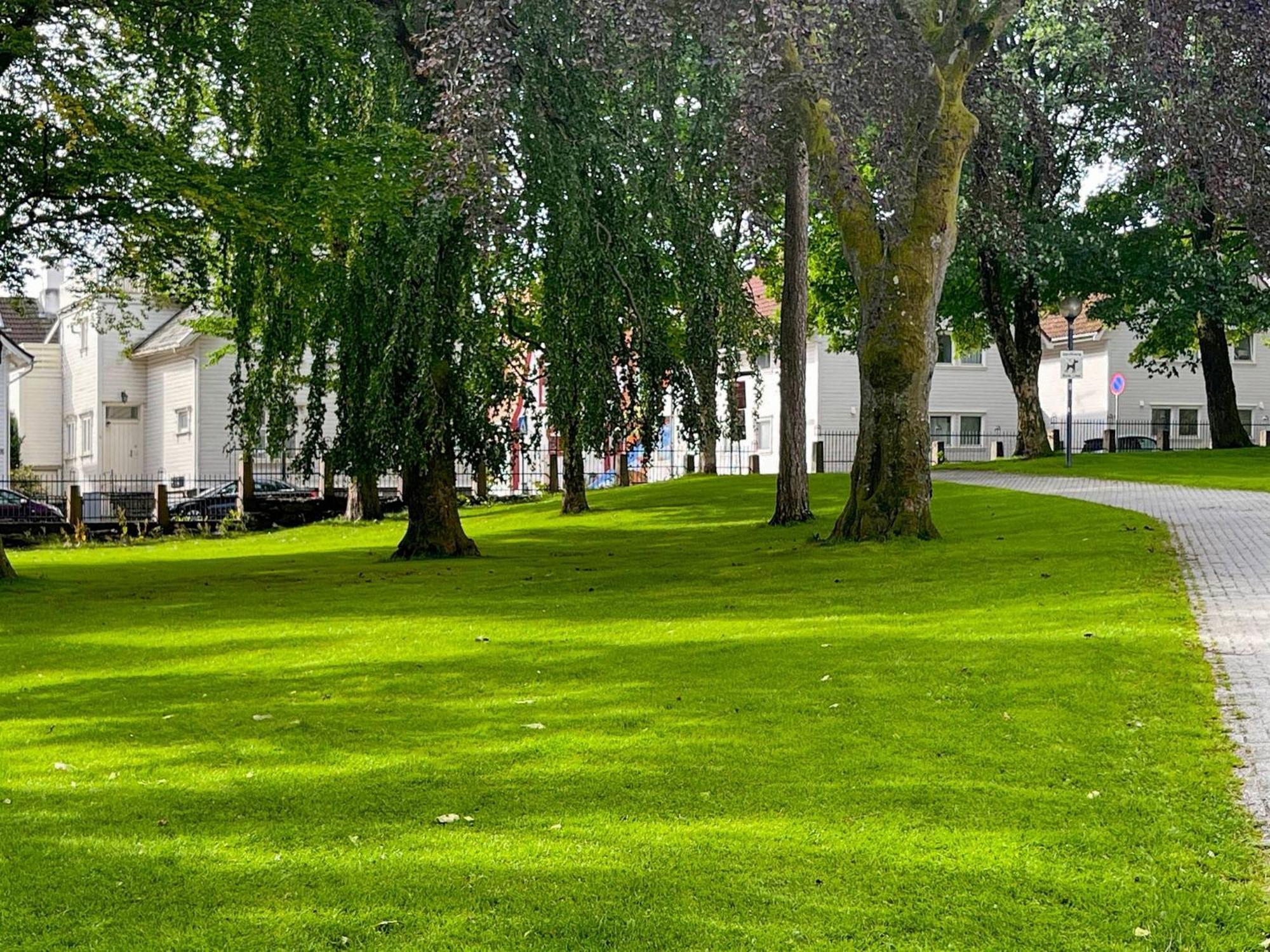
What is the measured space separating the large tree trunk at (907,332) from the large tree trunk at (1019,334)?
64.5 feet

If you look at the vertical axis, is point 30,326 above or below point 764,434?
above

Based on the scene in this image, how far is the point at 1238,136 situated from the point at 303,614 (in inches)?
499

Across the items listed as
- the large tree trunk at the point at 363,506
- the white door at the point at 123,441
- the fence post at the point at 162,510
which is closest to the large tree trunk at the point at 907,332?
the large tree trunk at the point at 363,506

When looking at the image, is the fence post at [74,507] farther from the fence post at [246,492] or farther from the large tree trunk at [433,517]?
the large tree trunk at [433,517]

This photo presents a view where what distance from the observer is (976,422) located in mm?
53406

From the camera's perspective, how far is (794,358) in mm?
24781

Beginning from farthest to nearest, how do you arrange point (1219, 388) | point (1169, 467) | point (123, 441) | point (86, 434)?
point (86, 434) < point (123, 441) < point (1219, 388) < point (1169, 467)

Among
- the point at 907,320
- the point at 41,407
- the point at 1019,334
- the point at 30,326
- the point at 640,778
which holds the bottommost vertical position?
the point at 640,778

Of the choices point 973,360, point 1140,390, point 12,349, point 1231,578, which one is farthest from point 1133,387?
point 1231,578

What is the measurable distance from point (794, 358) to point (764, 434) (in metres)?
28.5

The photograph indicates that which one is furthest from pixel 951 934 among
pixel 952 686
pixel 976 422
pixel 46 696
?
pixel 976 422

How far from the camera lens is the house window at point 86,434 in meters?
53.9

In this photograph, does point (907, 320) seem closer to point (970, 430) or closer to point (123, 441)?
point (970, 430)

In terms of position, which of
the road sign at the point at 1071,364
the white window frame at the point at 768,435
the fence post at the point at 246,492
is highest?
the road sign at the point at 1071,364
